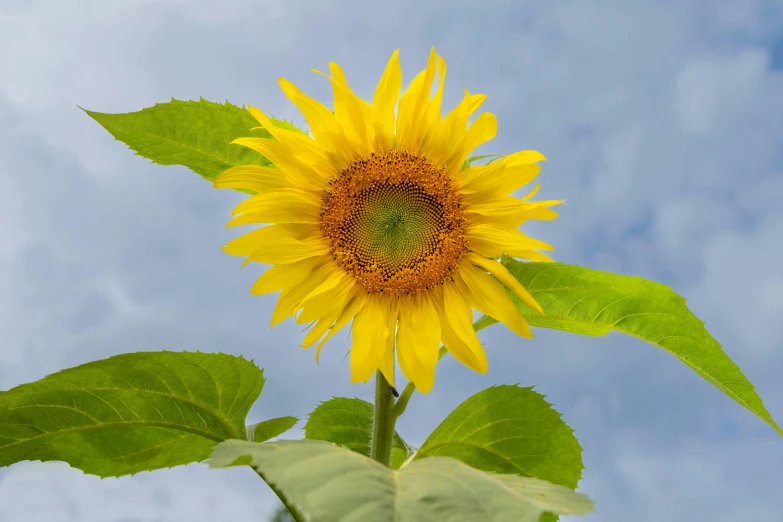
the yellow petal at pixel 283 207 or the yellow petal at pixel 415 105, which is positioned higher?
the yellow petal at pixel 415 105

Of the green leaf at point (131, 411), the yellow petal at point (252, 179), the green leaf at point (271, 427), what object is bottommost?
the green leaf at point (131, 411)

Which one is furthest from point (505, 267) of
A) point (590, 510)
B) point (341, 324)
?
point (590, 510)

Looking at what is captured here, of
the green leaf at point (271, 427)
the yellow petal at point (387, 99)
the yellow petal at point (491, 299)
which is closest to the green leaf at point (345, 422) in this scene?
the green leaf at point (271, 427)

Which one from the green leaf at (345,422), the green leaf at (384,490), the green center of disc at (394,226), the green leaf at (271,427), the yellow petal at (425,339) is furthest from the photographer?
the green leaf at (345,422)

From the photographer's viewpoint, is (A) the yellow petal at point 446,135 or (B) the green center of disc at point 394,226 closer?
(A) the yellow petal at point 446,135

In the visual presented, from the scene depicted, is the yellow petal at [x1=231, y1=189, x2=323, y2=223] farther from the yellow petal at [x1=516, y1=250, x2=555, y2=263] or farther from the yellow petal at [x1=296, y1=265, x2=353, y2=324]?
the yellow petal at [x1=516, y1=250, x2=555, y2=263]

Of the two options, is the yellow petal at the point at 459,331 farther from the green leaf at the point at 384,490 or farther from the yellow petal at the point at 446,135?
the green leaf at the point at 384,490

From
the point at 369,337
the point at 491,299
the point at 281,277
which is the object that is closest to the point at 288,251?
the point at 281,277

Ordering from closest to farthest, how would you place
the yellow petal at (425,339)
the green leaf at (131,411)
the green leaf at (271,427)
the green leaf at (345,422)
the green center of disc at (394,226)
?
the yellow petal at (425,339), the green leaf at (131,411), the green center of disc at (394,226), the green leaf at (271,427), the green leaf at (345,422)

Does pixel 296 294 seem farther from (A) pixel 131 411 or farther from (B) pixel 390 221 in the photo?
(A) pixel 131 411
